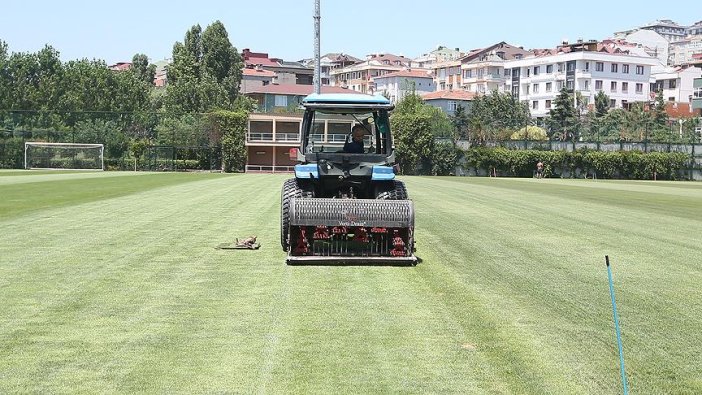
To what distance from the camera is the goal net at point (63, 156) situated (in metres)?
63.8

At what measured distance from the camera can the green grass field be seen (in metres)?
6.19

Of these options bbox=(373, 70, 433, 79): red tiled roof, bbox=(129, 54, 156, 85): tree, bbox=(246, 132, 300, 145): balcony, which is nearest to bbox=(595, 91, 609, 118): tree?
bbox=(373, 70, 433, 79): red tiled roof

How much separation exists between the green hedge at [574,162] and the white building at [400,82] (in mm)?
80364

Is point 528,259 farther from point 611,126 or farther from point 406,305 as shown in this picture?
point 611,126

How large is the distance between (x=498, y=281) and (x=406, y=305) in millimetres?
2069

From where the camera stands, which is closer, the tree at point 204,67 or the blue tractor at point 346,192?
the blue tractor at point 346,192

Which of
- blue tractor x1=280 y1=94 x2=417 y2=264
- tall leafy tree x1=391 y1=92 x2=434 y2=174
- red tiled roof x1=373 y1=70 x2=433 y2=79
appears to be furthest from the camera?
red tiled roof x1=373 y1=70 x2=433 y2=79

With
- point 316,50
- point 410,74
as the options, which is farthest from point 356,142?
point 410,74

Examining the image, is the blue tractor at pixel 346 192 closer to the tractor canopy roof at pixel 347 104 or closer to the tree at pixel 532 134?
the tractor canopy roof at pixel 347 104

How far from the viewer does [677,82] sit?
449 ft

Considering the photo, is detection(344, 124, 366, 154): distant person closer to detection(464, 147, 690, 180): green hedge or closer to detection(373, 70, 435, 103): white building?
detection(464, 147, 690, 180): green hedge

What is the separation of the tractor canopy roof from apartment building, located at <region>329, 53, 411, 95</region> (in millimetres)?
151675

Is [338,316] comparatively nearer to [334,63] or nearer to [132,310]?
[132,310]

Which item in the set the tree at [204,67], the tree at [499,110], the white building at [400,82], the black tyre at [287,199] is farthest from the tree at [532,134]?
the black tyre at [287,199]
